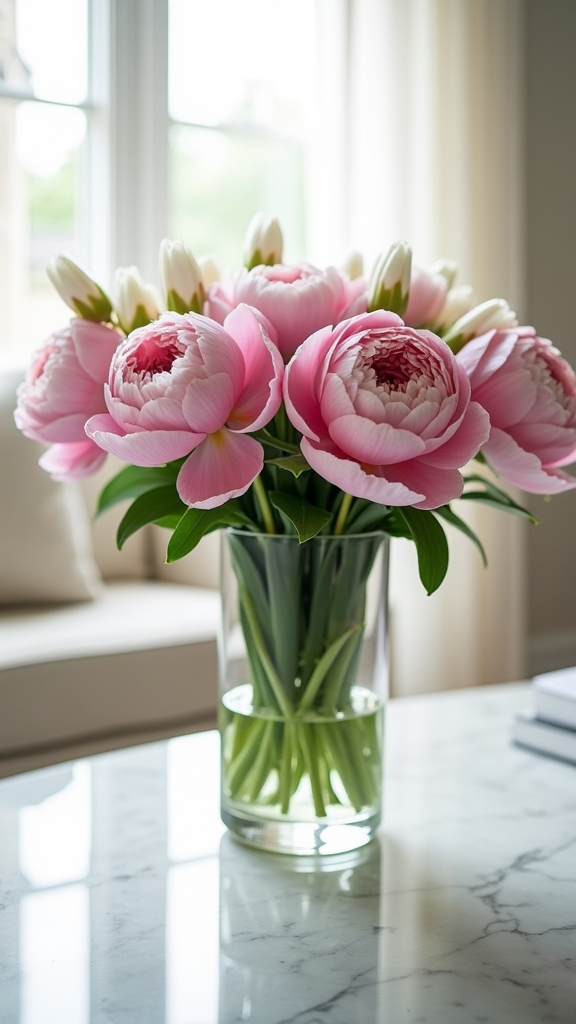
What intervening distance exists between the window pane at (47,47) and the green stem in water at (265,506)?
234 centimetres

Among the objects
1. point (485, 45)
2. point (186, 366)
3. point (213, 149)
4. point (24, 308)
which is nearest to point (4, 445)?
point (24, 308)

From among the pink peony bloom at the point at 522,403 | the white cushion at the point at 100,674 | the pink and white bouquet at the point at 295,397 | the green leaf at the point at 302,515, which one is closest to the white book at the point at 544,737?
the pink and white bouquet at the point at 295,397

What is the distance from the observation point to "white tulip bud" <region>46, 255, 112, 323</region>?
79cm

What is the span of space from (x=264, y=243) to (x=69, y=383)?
18 centimetres

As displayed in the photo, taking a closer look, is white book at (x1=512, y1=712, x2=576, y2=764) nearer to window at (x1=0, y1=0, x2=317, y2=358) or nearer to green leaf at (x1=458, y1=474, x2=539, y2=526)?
green leaf at (x1=458, y1=474, x2=539, y2=526)

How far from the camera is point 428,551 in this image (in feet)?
2.35

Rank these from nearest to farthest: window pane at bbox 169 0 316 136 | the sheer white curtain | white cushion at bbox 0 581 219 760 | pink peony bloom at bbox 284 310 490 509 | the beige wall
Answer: pink peony bloom at bbox 284 310 490 509, white cushion at bbox 0 581 219 760, the sheer white curtain, window pane at bbox 169 0 316 136, the beige wall

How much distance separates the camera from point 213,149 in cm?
305

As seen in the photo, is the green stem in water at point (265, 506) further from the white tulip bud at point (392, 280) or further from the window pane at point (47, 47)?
the window pane at point (47, 47)

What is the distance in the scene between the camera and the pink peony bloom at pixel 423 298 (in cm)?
79

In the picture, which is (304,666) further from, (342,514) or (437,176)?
(437,176)

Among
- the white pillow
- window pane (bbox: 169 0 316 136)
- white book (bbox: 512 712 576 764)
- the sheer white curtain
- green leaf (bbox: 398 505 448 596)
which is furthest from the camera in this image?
window pane (bbox: 169 0 316 136)

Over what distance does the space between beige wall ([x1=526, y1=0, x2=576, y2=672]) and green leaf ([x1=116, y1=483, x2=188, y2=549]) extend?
2633 mm

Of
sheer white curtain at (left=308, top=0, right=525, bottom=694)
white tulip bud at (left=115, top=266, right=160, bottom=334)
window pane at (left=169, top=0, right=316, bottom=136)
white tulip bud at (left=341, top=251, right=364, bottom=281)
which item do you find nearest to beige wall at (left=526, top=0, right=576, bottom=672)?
sheer white curtain at (left=308, top=0, right=525, bottom=694)
